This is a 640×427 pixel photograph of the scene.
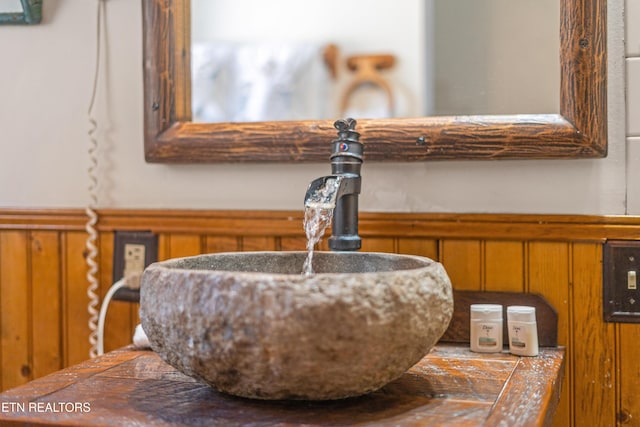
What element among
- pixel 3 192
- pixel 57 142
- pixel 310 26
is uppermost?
pixel 310 26

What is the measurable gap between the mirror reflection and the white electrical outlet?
0.28 metres

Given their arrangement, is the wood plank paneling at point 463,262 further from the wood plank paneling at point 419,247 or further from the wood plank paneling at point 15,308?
the wood plank paneling at point 15,308

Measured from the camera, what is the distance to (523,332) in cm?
101

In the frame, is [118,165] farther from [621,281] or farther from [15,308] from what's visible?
[621,281]

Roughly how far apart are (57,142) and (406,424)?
0.99 meters

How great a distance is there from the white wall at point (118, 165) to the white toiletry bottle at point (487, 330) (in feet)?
0.61

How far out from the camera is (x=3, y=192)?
1.39 m

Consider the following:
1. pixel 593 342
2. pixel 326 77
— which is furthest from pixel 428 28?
pixel 593 342

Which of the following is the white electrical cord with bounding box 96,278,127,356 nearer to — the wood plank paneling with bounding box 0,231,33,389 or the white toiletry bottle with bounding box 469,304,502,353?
the wood plank paneling with bounding box 0,231,33,389

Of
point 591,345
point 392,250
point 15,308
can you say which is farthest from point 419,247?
point 15,308

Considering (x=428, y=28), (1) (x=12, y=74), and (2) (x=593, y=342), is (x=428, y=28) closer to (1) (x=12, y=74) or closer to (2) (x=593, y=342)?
(2) (x=593, y=342)

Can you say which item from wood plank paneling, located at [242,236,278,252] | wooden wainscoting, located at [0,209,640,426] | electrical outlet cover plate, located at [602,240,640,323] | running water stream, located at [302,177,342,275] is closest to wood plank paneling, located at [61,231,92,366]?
wooden wainscoting, located at [0,209,640,426]

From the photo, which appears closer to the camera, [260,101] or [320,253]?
[320,253]

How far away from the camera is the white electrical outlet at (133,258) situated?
1308 millimetres
